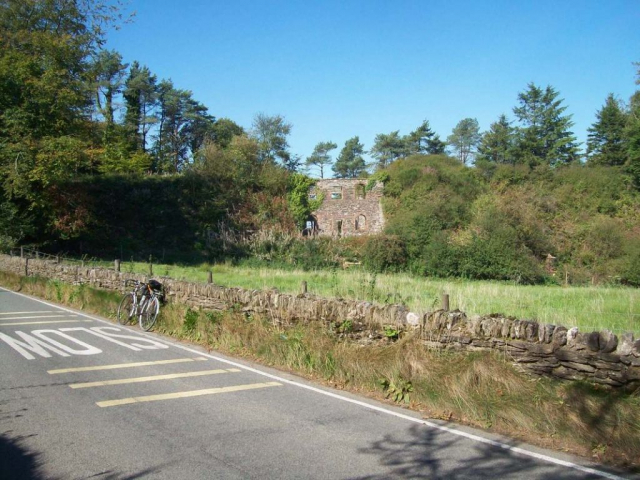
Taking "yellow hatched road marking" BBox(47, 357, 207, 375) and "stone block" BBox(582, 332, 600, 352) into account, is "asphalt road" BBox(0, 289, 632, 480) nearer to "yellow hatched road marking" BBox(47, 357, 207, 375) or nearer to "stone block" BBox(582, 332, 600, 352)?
"yellow hatched road marking" BBox(47, 357, 207, 375)

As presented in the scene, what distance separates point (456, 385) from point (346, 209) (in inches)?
1575

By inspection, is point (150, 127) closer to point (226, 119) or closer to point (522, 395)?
point (226, 119)

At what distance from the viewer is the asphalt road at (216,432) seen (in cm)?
518

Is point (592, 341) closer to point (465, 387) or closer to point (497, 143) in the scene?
point (465, 387)

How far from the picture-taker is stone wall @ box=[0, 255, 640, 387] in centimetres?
640

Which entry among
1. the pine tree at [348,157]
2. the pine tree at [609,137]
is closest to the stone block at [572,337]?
the pine tree at [609,137]

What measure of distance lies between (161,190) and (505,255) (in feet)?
87.7

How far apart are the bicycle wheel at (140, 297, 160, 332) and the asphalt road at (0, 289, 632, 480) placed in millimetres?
3583

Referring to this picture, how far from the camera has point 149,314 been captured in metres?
13.5

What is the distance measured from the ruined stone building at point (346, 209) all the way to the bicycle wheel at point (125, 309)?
32.0m

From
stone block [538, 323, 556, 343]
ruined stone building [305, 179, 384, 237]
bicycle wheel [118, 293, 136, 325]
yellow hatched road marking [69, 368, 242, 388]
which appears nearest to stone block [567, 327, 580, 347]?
stone block [538, 323, 556, 343]

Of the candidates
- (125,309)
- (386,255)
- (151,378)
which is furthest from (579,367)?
(386,255)

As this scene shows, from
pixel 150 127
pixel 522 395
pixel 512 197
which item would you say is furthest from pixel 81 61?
pixel 522 395

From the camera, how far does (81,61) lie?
3856 centimetres
